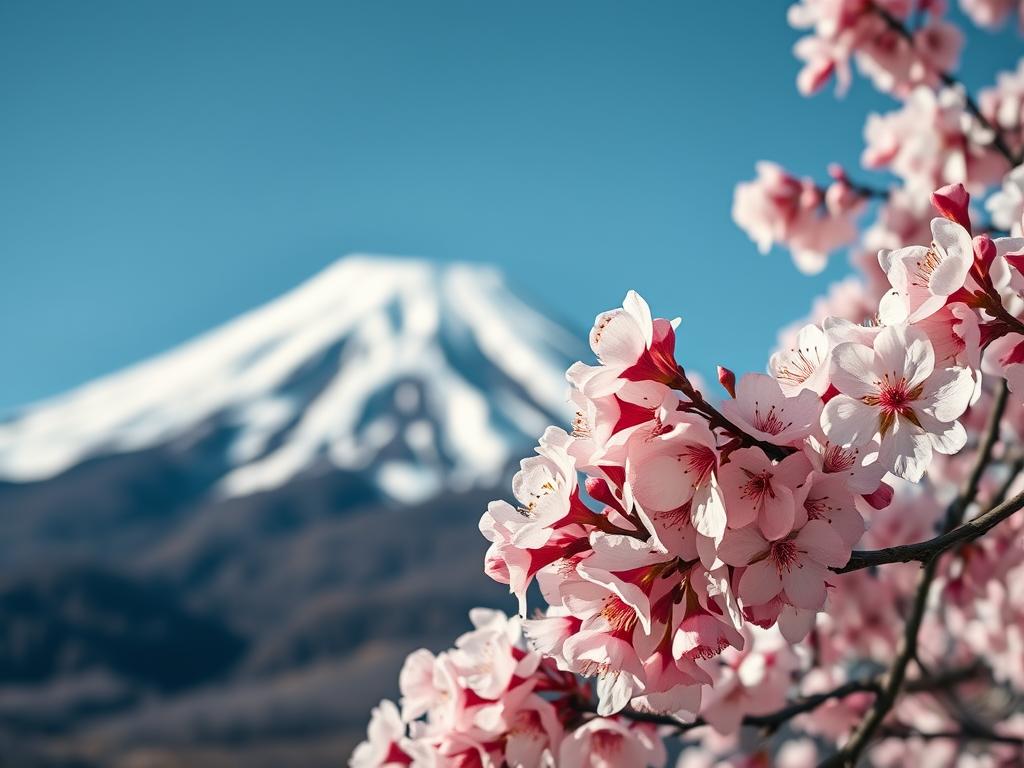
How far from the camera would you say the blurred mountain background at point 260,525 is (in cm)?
2336

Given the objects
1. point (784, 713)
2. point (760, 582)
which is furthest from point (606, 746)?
point (760, 582)

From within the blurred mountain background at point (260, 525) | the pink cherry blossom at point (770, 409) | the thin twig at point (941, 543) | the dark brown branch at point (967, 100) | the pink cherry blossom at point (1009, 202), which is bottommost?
the thin twig at point (941, 543)

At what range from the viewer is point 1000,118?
200 cm

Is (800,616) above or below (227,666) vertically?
below

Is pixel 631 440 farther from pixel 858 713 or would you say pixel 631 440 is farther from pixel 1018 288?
pixel 858 713

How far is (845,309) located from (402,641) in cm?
2613

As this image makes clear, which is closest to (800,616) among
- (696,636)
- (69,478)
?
(696,636)

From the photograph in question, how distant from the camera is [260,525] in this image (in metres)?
39.6

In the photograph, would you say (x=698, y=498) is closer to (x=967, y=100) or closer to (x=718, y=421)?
(x=718, y=421)

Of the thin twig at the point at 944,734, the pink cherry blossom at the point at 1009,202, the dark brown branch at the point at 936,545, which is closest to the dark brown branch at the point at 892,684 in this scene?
the thin twig at the point at 944,734

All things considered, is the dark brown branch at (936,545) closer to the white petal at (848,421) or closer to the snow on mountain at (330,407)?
the white petal at (848,421)

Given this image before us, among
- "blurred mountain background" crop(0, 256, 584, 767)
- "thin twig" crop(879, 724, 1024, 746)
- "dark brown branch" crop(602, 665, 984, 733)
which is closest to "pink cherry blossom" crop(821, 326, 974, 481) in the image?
"dark brown branch" crop(602, 665, 984, 733)

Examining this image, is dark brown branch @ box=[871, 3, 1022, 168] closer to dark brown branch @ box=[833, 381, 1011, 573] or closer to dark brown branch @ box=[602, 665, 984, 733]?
dark brown branch @ box=[602, 665, 984, 733]

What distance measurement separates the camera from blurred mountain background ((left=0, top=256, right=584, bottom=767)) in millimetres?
23359
